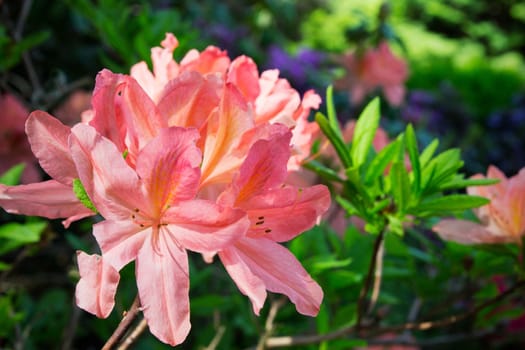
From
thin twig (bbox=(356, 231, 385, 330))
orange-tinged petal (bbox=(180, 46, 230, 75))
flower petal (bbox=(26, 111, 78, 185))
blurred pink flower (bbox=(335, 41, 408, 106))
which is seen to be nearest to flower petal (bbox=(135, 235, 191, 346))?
flower petal (bbox=(26, 111, 78, 185))

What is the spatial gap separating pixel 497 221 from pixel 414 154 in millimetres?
143

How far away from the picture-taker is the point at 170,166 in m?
0.54

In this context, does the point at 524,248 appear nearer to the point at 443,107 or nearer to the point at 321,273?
the point at 321,273

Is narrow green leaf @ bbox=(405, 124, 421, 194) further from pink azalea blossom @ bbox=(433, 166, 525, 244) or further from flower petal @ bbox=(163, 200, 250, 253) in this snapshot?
flower petal @ bbox=(163, 200, 250, 253)

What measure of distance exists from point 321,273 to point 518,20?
45.4ft

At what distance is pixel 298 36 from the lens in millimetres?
5715

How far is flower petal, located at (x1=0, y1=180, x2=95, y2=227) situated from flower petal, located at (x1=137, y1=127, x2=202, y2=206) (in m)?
0.08

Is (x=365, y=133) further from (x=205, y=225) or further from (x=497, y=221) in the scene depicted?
(x=205, y=225)

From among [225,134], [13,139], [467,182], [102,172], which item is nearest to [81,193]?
[102,172]

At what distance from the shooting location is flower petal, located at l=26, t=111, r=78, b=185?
562 mm

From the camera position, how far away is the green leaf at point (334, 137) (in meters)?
0.74

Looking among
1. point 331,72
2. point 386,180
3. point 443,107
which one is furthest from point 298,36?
point 386,180

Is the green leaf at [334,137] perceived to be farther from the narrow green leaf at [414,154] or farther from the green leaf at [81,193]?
the green leaf at [81,193]

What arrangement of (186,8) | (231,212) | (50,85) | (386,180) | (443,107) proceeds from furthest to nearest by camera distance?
(443,107)
(186,8)
(50,85)
(386,180)
(231,212)
